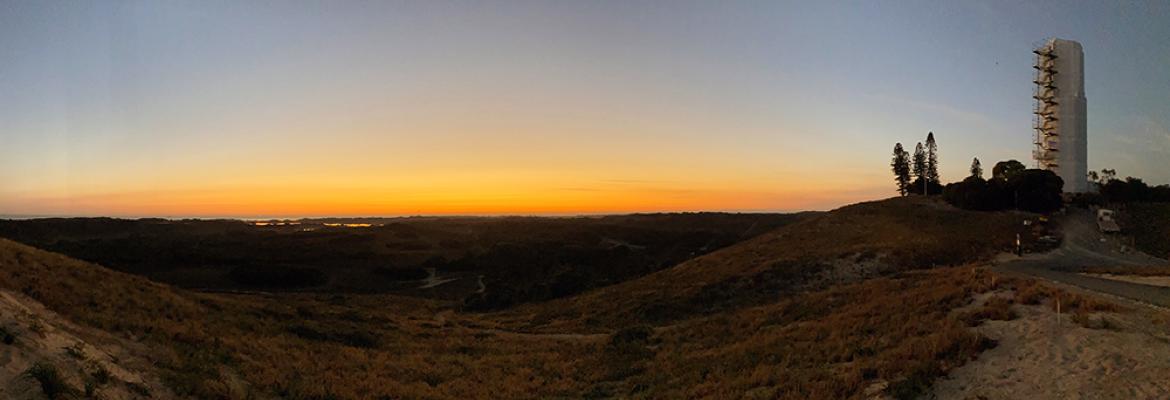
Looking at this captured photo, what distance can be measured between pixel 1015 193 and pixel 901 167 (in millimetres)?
38976

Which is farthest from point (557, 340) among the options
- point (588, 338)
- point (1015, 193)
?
point (1015, 193)

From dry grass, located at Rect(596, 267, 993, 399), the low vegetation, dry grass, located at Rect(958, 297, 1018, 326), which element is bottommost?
the low vegetation

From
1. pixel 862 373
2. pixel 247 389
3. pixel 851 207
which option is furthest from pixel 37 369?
pixel 851 207

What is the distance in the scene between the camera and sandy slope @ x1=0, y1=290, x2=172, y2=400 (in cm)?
1020

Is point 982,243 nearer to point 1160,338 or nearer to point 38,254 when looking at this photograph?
point 1160,338

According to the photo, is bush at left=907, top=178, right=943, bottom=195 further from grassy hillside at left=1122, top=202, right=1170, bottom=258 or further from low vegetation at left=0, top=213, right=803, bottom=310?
grassy hillside at left=1122, top=202, right=1170, bottom=258

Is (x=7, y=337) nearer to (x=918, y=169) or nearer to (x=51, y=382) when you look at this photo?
(x=51, y=382)

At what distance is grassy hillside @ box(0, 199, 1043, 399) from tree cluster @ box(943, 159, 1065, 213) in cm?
2090

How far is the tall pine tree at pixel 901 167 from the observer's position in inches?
3671

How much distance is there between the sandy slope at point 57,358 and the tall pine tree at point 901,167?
335 ft

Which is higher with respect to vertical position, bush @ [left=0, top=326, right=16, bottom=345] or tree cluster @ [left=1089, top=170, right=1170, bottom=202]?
tree cluster @ [left=1089, top=170, right=1170, bottom=202]

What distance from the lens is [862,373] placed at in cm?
1356

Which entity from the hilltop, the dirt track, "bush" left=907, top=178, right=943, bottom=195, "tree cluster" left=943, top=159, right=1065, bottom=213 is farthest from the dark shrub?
"bush" left=907, top=178, right=943, bottom=195

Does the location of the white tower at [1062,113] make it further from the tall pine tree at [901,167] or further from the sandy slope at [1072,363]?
the sandy slope at [1072,363]
